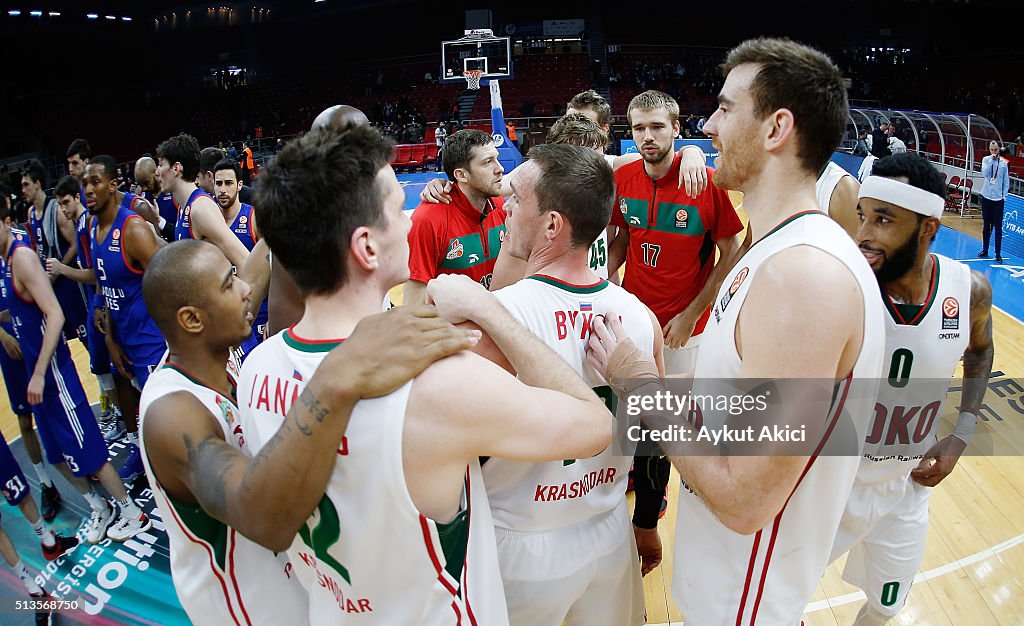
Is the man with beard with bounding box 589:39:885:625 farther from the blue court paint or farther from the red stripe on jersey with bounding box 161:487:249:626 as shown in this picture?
the blue court paint

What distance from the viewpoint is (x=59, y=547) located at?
167 inches

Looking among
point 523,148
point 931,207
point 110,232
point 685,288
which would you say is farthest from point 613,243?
point 523,148

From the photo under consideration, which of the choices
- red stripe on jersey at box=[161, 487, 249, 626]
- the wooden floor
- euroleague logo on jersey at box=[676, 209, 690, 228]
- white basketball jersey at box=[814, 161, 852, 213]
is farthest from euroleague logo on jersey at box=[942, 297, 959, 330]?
red stripe on jersey at box=[161, 487, 249, 626]

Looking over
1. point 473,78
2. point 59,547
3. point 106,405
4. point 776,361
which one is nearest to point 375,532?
point 776,361

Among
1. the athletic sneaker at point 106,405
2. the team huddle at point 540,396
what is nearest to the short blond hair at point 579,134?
the team huddle at point 540,396

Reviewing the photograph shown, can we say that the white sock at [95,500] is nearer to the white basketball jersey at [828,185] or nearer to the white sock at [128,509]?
the white sock at [128,509]

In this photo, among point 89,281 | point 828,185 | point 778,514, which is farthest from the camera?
point 89,281

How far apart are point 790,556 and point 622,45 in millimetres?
31100

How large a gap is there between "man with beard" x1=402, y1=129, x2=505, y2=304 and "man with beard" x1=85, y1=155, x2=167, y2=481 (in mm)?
2008

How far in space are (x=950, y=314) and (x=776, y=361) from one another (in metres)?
1.58

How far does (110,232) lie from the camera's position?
479cm

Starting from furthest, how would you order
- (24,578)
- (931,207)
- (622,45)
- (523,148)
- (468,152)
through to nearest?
1. (622,45)
2. (523,148)
3. (468,152)
4. (24,578)
5. (931,207)

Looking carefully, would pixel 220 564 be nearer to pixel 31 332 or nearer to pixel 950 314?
pixel 950 314

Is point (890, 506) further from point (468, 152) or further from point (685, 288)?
point (468, 152)
